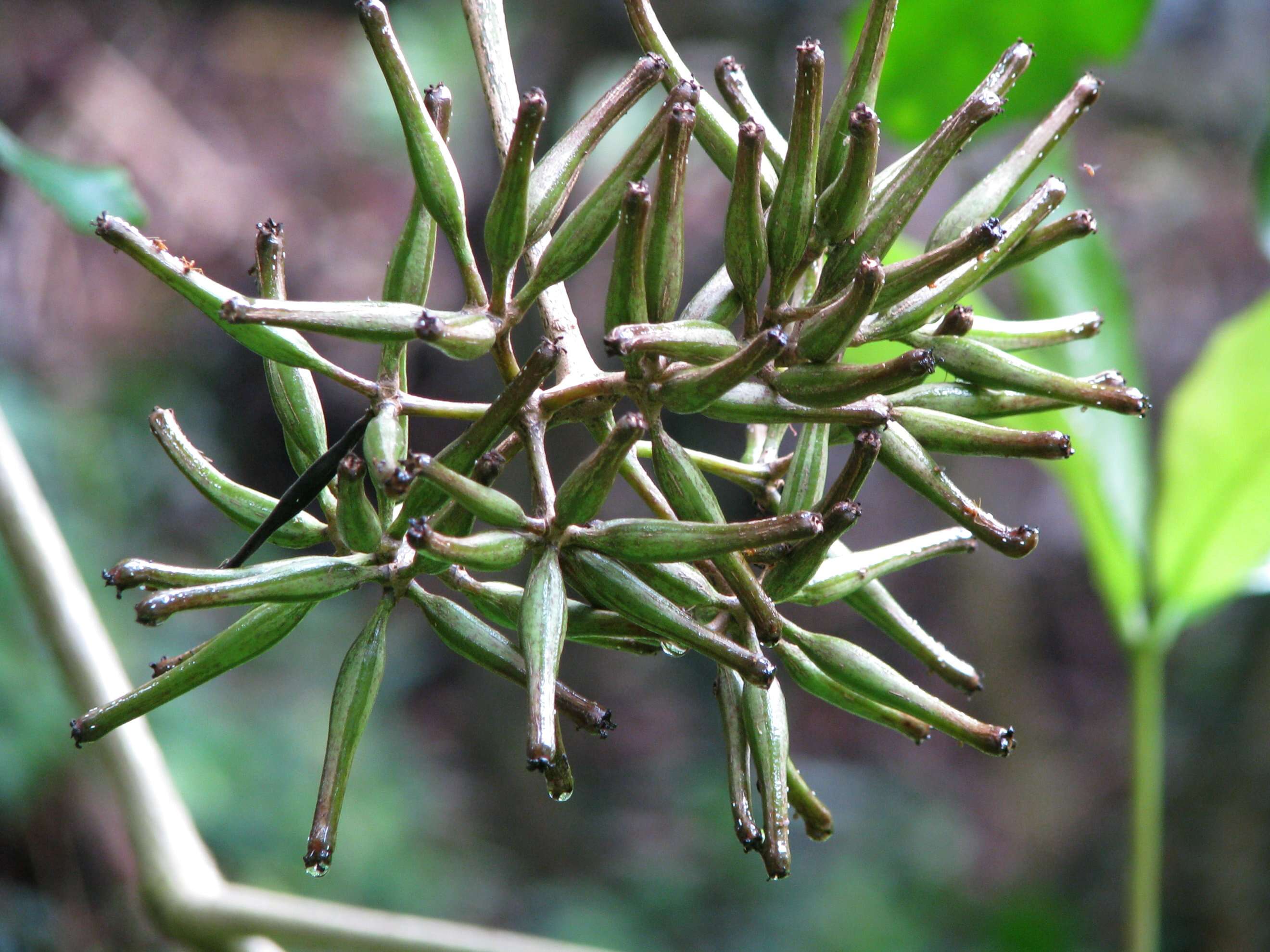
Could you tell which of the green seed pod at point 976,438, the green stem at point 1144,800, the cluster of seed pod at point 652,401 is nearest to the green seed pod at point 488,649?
the cluster of seed pod at point 652,401

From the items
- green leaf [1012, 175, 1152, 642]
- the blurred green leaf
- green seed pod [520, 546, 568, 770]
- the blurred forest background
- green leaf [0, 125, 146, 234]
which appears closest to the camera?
green seed pod [520, 546, 568, 770]

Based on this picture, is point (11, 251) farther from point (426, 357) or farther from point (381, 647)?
point (381, 647)

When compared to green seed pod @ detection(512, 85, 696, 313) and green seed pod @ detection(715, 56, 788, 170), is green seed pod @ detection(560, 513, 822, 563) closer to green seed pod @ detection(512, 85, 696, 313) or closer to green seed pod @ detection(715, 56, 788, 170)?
green seed pod @ detection(512, 85, 696, 313)

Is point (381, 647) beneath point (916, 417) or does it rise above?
beneath

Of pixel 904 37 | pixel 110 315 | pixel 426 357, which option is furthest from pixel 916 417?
pixel 110 315

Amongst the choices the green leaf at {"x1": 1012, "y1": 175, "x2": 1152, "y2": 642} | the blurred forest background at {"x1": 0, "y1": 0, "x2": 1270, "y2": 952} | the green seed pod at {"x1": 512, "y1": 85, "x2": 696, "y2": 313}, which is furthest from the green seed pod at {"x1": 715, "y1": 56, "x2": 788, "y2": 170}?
the blurred forest background at {"x1": 0, "y1": 0, "x2": 1270, "y2": 952}

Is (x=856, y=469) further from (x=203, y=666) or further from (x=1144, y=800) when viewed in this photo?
(x=1144, y=800)

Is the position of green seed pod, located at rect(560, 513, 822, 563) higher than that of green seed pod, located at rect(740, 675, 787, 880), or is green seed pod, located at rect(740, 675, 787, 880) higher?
green seed pod, located at rect(560, 513, 822, 563)

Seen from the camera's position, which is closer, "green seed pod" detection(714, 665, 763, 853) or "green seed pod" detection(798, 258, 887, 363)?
"green seed pod" detection(798, 258, 887, 363)
